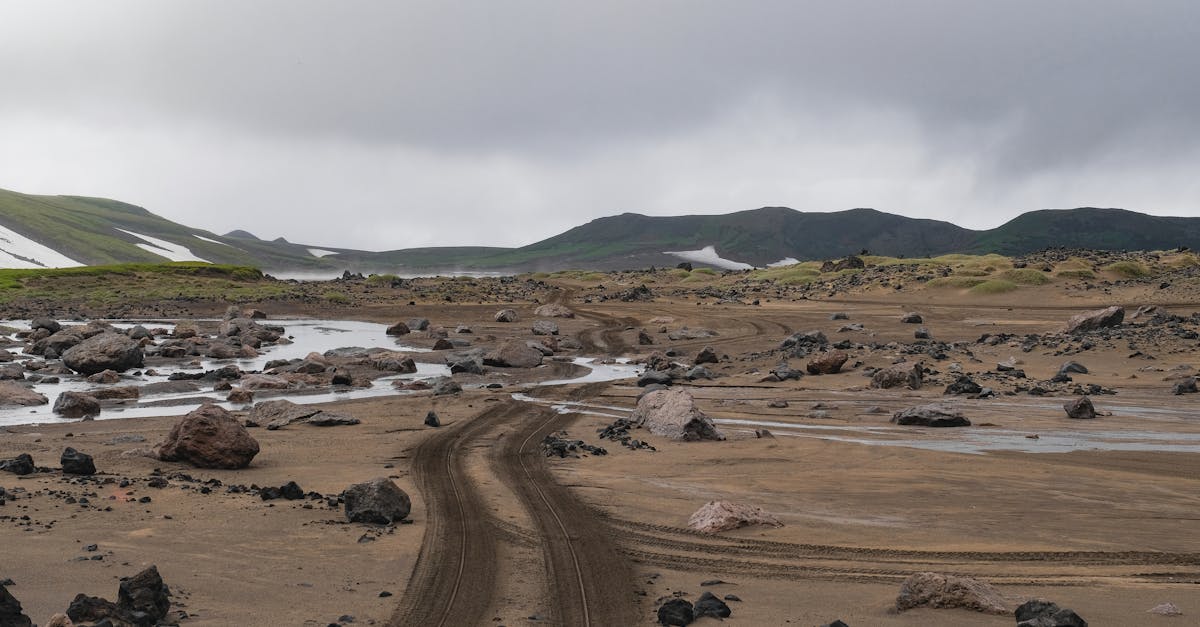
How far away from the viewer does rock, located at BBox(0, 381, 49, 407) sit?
73.3ft

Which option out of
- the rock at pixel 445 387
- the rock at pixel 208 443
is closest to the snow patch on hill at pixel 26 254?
the rock at pixel 445 387

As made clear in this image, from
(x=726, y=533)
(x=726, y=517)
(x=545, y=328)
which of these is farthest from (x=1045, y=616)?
(x=545, y=328)

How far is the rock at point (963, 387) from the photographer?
23984 millimetres

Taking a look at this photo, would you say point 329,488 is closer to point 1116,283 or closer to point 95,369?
point 95,369

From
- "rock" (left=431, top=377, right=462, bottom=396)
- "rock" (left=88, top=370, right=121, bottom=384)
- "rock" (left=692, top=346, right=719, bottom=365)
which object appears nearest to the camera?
"rock" (left=431, top=377, right=462, bottom=396)

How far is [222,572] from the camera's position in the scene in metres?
8.98

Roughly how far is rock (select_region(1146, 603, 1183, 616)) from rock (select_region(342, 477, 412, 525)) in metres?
8.20

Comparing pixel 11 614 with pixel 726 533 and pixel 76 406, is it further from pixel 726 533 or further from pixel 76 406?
pixel 76 406

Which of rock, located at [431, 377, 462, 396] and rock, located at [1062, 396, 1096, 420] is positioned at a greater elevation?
rock, located at [1062, 396, 1096, 420]

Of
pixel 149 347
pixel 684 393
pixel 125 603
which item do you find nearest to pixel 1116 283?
pixel 684 393

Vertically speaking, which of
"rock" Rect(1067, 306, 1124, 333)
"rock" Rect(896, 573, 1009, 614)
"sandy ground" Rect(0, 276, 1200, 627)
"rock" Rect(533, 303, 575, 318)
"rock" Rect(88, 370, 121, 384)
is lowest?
"rock" Rect(88, 370, 121, 384)

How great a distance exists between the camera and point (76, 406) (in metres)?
21.3

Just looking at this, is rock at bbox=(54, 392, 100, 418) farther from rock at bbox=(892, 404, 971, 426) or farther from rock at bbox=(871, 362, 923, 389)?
rock at bbox=(871, 362, 923, 389)

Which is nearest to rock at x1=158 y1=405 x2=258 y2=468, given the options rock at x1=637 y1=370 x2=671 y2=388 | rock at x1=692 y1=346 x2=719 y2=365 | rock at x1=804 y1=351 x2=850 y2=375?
rock at x1=637 y1=370 x2=671 y2=388
